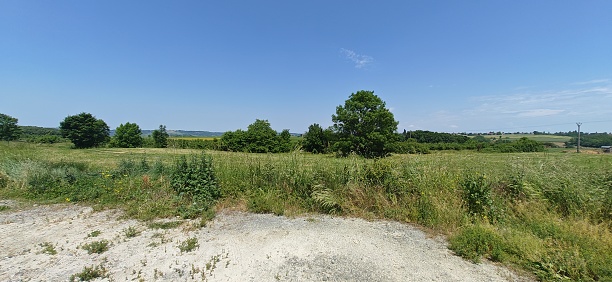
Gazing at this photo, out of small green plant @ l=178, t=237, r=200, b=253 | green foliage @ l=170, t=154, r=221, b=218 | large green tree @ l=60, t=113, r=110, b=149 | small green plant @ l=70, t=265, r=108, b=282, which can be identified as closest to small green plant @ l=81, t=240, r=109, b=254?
small green plant @ l=70, t=265, r=108, b=282

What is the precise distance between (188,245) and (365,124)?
31638mm

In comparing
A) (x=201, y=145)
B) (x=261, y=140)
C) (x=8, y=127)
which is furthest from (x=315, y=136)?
(x=8, y=127)

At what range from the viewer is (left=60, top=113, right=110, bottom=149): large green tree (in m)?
39.3

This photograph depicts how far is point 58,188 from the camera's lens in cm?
689

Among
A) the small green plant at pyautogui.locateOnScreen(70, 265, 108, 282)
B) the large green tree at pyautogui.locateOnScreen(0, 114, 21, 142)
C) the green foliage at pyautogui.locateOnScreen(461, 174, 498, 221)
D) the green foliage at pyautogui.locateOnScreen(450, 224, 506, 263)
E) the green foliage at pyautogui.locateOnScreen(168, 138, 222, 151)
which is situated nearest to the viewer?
the small green plant at pyautogui.locateOnScreen(70, 265, 108, 282)

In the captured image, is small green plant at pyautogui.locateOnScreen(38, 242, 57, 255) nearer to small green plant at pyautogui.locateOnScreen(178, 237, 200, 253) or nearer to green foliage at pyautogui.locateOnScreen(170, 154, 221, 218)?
small green plant at pyautogui.locateOnScreen(178, 237, 200, 253)

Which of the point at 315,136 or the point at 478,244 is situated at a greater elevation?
the point at 315,136

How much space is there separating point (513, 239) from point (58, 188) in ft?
34.2

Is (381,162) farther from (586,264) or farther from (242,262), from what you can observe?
(242,262)

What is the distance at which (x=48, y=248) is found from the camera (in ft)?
12.3

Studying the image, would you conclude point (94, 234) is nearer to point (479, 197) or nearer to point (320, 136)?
point (479, 197)

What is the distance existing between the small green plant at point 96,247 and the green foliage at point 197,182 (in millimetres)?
1843

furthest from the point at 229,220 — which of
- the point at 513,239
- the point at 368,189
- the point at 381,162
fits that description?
the point at 513,239

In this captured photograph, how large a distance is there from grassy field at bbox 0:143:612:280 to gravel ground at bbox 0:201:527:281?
0.44 meters
